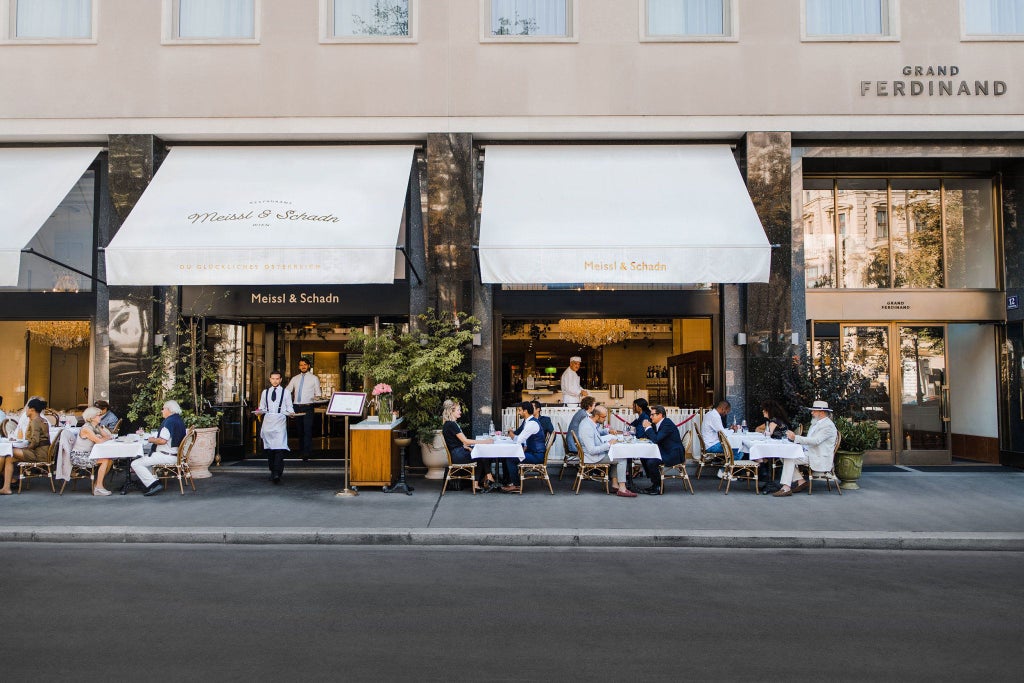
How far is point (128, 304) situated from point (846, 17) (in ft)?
45.1

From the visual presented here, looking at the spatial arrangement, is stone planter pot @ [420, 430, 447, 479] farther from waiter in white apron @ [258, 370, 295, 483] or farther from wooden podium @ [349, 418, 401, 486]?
waiter in white apron @ [258, 370, 295, 483]

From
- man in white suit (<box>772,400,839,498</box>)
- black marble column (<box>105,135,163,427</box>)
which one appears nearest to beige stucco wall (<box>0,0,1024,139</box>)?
black marble column (<box>105,135,163,427</box>)

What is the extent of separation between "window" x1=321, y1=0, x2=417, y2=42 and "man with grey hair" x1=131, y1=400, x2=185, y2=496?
281 inches

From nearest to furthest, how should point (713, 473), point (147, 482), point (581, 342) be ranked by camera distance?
point (147, 482) → point (713, 473) → point (581, 342)

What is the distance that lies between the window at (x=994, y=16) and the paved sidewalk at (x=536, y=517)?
7965mm

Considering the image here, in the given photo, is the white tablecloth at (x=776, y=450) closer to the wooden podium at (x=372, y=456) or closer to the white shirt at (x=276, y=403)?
the wooden podium at (x=372, y=456)

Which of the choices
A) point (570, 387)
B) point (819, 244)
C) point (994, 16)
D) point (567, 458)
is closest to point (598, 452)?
point (567, 458)

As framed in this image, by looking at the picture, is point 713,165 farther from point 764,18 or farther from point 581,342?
point 581,342

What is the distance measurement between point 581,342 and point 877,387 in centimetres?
581

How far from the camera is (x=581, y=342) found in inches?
Result: 599

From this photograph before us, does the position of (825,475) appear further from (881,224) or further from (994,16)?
(994,16)

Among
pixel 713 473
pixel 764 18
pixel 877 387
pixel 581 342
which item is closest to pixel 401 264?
pixel 581 342

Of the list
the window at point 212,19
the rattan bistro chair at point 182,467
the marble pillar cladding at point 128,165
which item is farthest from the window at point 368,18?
the rattan bistro chair at point 182,467

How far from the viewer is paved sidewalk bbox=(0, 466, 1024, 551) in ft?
26.0
